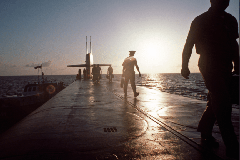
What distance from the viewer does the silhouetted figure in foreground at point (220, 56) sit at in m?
2.19

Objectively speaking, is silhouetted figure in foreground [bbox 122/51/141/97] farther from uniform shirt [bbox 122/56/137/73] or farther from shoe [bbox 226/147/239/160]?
shoe [bbox 226/147/239/160]

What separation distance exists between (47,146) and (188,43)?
2515 millimetres

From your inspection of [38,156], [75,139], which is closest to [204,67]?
[75,139]

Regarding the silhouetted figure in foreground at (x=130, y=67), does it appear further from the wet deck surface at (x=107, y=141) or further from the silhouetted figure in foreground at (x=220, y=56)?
the silhouetted figure in foreground at (x=220, y=56)

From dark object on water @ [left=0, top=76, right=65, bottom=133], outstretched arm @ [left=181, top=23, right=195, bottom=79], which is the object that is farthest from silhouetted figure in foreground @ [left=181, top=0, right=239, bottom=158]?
dark object on water @ [left=0, top=76, right=65, bottom=133]

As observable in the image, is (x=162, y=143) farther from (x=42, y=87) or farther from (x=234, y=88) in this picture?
(x=42, y=87)

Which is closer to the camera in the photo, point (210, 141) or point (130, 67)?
point (210, 141)

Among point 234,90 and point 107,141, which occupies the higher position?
point 234,90

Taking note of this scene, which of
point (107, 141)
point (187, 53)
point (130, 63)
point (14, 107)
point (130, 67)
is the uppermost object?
point (130, 63)

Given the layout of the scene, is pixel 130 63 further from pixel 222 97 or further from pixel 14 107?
pixel 14 107

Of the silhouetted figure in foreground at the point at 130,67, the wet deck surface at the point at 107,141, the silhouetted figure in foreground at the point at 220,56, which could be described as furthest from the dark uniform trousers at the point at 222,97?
the silhouetted figure in foreground at the point at 130,67

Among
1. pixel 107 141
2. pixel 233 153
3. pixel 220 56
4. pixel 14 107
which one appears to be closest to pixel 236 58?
pixel 220 56

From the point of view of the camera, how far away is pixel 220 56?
7.48ft

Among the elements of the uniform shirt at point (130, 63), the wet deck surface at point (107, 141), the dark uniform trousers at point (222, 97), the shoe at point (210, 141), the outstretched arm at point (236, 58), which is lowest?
the wet deck surface at point (107, 141)
